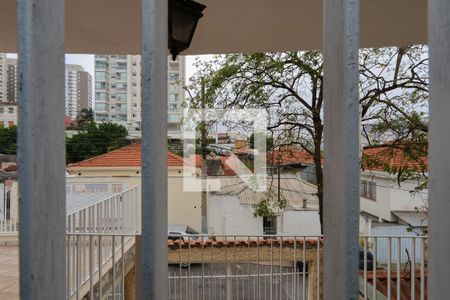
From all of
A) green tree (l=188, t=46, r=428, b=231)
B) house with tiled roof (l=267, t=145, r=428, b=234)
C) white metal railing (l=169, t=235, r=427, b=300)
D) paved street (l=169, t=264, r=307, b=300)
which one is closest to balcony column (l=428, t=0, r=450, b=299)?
white metal railing (l=169, t=235, r=427, b=300)

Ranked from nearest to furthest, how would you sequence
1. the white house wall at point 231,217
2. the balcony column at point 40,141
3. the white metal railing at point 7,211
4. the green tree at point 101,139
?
the balcony column at point 40,141 < the white metal railing at point 7,211 < the white house wall at point 231,217 < the green tree at point 101,139

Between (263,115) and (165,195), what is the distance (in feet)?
20.1

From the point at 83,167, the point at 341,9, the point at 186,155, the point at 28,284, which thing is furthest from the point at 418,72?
the point at 83,167

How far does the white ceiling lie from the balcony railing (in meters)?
1.66

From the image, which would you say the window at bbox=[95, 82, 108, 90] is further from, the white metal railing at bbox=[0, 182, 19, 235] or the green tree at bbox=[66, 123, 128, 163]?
the white metal railing at bbox=[0, 182, 19, 235]

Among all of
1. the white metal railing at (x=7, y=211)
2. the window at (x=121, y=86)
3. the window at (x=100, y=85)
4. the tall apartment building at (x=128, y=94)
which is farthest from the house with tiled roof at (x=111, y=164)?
the window at (x=121, y=86)

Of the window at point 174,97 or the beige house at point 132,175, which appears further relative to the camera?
the beige house at point 132,175

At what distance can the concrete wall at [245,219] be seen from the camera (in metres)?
7.64

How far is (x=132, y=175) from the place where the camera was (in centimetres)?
818

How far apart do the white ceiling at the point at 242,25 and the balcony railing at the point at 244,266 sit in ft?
5.44

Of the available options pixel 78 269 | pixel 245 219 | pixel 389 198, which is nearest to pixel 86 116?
pixel 245 219

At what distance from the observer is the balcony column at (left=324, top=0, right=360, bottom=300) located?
57cm

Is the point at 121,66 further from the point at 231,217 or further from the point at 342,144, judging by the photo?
the point at 342,144

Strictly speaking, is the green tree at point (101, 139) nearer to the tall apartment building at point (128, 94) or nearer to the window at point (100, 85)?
the tall apartment building at point (128, 94)
